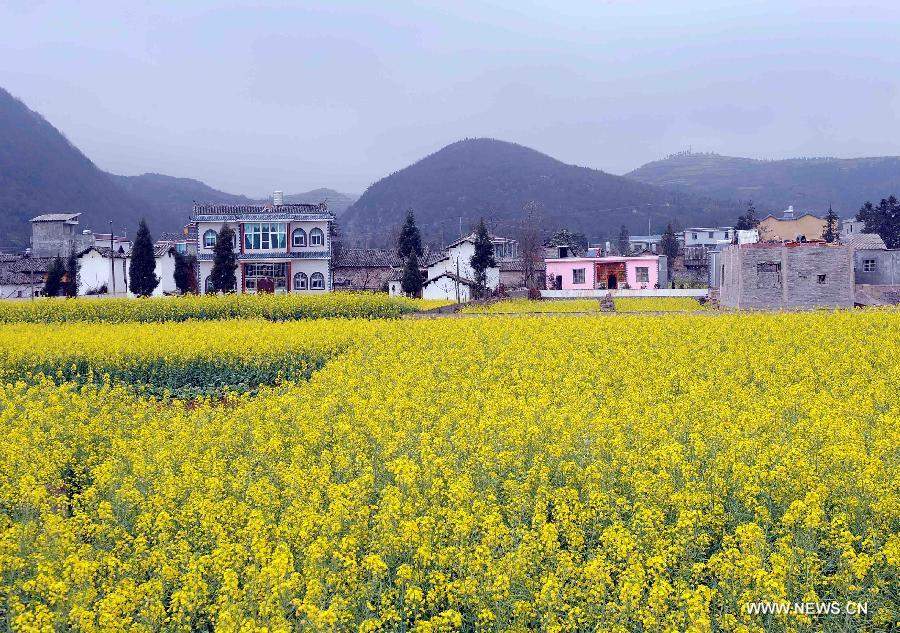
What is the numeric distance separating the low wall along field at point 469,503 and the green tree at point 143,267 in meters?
42.1

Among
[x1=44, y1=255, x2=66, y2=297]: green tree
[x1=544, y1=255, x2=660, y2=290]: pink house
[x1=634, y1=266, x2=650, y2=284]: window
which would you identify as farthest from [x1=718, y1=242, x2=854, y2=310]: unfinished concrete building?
[x1=44, y1=255, x2=66, y2=297]: green tree

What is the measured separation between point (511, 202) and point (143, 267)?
413 ft

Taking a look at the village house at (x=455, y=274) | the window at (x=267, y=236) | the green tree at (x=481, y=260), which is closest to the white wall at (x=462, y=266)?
the village house at (x=455, y=274)

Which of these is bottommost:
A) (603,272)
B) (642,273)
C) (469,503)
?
(469,503)

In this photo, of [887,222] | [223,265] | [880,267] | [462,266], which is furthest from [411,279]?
[887,222]

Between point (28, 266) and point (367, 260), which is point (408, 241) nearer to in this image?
point (367, 260)

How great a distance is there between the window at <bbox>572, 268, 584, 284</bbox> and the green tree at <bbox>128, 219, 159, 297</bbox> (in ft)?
121

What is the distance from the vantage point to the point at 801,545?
7.26m

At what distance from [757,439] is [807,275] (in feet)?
121

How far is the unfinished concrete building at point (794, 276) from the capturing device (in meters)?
42.5

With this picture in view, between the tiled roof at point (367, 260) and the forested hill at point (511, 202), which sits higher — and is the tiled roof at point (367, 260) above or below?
below

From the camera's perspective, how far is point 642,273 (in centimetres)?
6994

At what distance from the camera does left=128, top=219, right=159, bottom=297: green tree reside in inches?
2216

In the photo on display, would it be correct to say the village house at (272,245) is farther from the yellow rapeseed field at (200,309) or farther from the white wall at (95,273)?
the yellow rapeseed field at (200,309)
